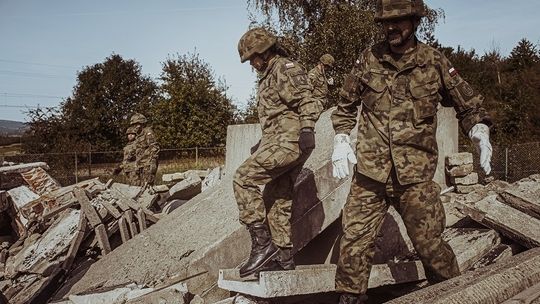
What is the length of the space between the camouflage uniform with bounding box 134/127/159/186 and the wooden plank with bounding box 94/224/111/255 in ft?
14.1

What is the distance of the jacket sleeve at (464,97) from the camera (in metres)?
3.62

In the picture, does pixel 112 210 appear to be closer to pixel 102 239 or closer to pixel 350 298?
pixel 102 239

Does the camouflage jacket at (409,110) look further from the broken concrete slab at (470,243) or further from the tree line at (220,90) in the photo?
the tree line at (220,90)

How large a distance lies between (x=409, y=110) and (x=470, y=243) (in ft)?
5.69

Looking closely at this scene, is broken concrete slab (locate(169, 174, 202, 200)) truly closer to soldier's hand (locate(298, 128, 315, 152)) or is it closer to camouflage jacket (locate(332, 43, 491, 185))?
soldier's hand (locate(298, 128, 315, 152))

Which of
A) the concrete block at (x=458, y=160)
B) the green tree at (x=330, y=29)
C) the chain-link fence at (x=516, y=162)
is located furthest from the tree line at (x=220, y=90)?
the concrete block at (x=458, y=160)

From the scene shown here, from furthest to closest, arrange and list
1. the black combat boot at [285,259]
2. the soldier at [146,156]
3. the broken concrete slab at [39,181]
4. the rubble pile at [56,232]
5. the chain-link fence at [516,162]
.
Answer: the chain-link fence at [516,162] → the soldier at [146,156] → the broken concrete slab at [39,181] → the rubble pile at [56,232] → the black combat boot at [285,259]

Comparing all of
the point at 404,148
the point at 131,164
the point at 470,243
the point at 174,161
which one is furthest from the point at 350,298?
→ the point at 174,161

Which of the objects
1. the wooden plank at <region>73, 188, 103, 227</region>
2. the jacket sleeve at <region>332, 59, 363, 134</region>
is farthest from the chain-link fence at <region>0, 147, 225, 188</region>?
the jacket sleeve at <region>332, 59, 363, 134</region>

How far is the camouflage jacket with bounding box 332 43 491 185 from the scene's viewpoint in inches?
141

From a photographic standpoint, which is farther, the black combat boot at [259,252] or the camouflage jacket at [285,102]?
the camouflage jacket at [285,102]

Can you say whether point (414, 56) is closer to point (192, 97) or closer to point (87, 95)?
point (192, 97)

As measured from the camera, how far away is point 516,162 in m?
15.7

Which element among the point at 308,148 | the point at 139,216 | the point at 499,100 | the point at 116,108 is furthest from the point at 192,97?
the point at 308,148
